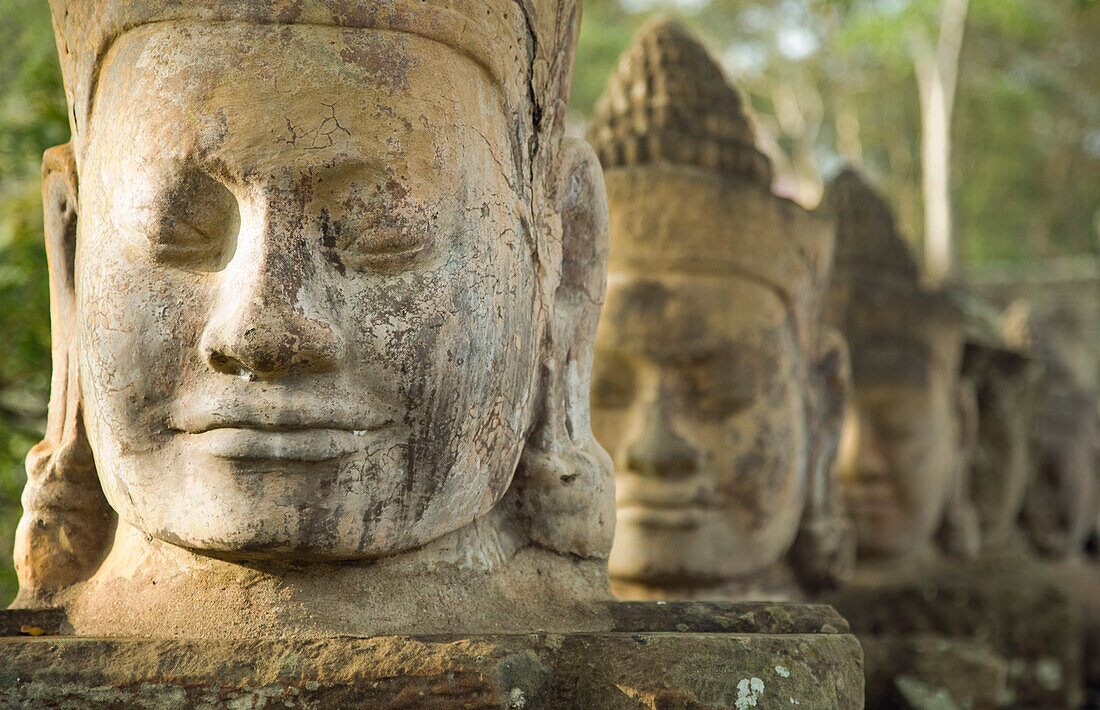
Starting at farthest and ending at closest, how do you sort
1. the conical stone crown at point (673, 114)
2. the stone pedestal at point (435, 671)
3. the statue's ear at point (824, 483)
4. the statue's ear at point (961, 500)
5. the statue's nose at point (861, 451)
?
the statue's ear at point (961, 500) → the statue's nose at point (861, 451) → the statue's ear at point (824, 483) → the conical stone crown at point (673, 114) → the stone pedestal at point (435, 671)

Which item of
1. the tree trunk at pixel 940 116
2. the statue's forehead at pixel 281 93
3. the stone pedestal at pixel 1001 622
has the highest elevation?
the tree trunk at pixel 940 116

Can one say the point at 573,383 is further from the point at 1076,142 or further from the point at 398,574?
the point at 1076,142

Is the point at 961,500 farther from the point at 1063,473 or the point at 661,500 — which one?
the point at 661,500

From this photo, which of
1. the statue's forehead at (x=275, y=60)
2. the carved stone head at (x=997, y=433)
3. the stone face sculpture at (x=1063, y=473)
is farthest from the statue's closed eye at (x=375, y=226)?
the stone face sculpture at (x=1063, y=473)

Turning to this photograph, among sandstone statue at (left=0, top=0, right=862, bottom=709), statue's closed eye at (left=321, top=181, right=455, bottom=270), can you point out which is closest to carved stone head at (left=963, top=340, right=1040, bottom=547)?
sandstone statue at (left=0, top=0, right=862, bottom=709)

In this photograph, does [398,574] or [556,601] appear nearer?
[398,574]

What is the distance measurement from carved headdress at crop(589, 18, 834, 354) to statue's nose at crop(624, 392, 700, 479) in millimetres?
498

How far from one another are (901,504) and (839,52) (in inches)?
513

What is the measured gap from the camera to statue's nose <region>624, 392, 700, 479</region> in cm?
362

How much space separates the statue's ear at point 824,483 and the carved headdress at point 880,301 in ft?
3.35

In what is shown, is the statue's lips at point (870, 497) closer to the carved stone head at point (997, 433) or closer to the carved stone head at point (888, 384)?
the carved stone head at point (888, 384)

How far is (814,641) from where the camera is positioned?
224 cm

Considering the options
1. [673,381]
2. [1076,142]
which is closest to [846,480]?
[673,381]

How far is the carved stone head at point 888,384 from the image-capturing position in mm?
5395
